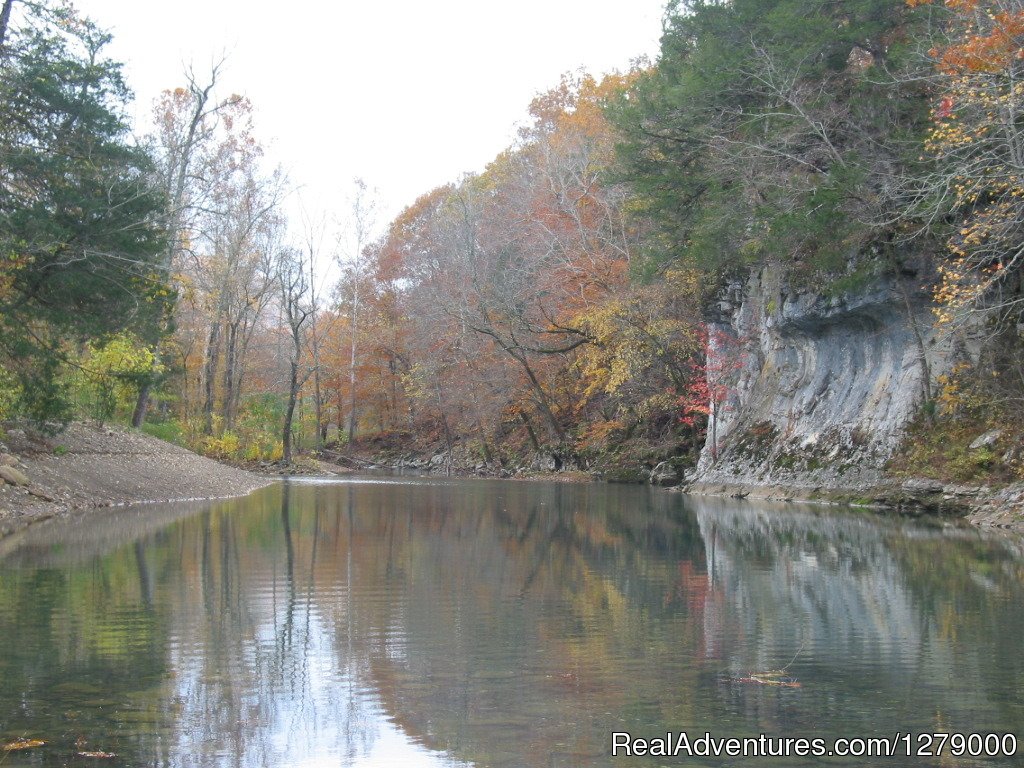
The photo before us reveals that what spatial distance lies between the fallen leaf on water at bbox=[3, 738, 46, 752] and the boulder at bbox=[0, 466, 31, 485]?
50.7 feet

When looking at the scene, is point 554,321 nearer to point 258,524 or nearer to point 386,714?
point 258,524

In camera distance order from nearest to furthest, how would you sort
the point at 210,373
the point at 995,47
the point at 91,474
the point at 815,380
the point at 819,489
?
1. the point at 995,47
2. the point at 91,474
3. the point at 819,489
4. the point at 815,380
5. the point at 210,373

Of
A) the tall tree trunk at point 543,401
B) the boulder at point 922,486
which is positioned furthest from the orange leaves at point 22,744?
the tall tree trunk at point 543,401

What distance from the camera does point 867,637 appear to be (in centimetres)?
776

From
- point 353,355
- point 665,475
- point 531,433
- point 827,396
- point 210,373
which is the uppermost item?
point 353,355

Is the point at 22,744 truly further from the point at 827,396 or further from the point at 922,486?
the point at 827,396

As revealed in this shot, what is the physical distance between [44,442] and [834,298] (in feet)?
63.2

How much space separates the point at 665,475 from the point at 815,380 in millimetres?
10375

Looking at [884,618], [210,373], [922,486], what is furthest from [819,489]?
[210,373]

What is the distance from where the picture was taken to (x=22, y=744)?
483 cm

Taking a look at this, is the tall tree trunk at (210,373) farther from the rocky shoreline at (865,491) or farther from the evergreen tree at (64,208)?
the evergreen tree at (64,208)

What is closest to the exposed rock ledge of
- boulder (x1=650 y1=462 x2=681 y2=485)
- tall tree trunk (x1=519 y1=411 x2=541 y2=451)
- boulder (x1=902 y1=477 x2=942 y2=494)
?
boulder (x1=902 y1=477 x2=942 y2=494)

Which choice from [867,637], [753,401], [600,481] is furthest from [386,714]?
[600,481]

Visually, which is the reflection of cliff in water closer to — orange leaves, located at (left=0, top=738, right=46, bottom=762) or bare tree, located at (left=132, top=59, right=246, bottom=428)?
orange leaves, located at (left=0, top=738, right=46, bottom=762)
